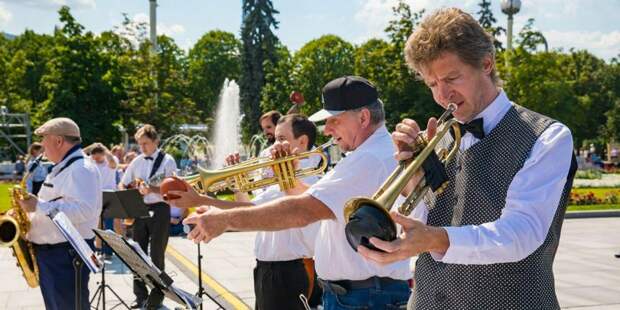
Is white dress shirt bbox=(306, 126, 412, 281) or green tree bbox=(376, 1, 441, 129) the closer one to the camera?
white dress shirt bbox=(306, 126, 412, 281)

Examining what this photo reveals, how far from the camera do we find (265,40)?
56.2m

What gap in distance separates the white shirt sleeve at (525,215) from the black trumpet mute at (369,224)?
0.81 ft

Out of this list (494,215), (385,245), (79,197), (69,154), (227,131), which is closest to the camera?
(385,245)

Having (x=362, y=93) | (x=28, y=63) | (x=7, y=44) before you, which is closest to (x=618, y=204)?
(x=362, y=93)

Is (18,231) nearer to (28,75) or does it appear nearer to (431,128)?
(431,128)

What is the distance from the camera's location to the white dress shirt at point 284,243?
477 centimetres

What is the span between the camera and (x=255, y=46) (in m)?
56.2

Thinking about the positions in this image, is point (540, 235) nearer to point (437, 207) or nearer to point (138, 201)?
point (437, 207)

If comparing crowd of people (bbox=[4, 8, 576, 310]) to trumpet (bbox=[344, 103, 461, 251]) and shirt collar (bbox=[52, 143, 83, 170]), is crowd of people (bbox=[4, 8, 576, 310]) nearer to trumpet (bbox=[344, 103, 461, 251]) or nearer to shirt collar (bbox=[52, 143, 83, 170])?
trumpet (bbox=[344, 103, 461, 251])

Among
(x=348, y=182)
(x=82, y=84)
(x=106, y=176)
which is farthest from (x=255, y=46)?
(x=348, y=182)

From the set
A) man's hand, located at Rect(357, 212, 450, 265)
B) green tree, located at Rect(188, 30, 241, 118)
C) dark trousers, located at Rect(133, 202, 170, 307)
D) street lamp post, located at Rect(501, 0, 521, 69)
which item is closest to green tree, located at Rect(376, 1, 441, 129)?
street lamp post, located at Rect(501, 0, 521, 69)

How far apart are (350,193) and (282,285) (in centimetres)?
192

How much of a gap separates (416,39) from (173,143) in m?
31.6

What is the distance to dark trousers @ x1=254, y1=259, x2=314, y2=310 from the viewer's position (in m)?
4.69
